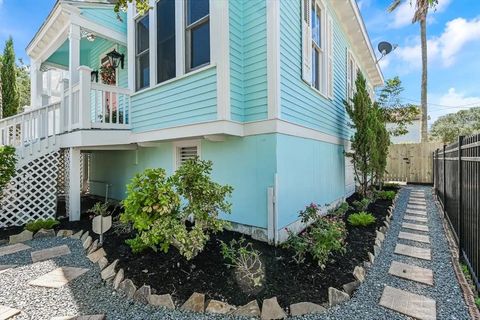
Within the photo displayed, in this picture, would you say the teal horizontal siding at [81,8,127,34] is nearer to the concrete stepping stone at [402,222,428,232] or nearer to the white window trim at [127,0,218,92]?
the white window trim at [127,0,218,92]

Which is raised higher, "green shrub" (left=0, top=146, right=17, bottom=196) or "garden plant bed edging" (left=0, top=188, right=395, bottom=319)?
"green shrub" (left=0, top=146, right=17, bottom=196)

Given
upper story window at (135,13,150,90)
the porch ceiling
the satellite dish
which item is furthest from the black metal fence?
the satellite dish

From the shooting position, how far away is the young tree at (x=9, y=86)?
12367mm

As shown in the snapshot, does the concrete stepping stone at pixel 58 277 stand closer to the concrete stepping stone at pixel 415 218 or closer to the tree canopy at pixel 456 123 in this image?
the concrete stepping stone at pixel 415 218

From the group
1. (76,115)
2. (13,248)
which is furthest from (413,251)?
(76,115)

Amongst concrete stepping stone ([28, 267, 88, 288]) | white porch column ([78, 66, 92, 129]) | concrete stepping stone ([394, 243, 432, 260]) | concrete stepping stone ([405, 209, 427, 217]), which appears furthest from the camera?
concrete stepping stone ([405, 209, 427, 217])

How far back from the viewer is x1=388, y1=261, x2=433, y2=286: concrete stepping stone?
3182 mm

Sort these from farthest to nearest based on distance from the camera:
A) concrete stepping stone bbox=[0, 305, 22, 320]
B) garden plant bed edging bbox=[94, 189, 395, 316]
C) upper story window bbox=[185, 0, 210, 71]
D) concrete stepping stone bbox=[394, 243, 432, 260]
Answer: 1. upper story window bbox=[185, 0, 210, 71]
2. concrete stepping stone bbox=[394, 243, 432, 260]
3. garden plant bed edging bbox=[94, 189, 395, 316]
4. concrete stepping stone bbox=[0, 305, 22, 320]

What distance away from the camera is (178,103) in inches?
186

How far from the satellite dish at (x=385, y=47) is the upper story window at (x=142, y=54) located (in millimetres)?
9421

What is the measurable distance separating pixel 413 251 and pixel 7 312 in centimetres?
529

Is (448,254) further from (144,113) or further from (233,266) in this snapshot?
(144,113)

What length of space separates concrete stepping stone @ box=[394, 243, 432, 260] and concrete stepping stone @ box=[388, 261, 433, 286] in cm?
46

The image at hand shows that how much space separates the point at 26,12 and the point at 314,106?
1261 centimetres
